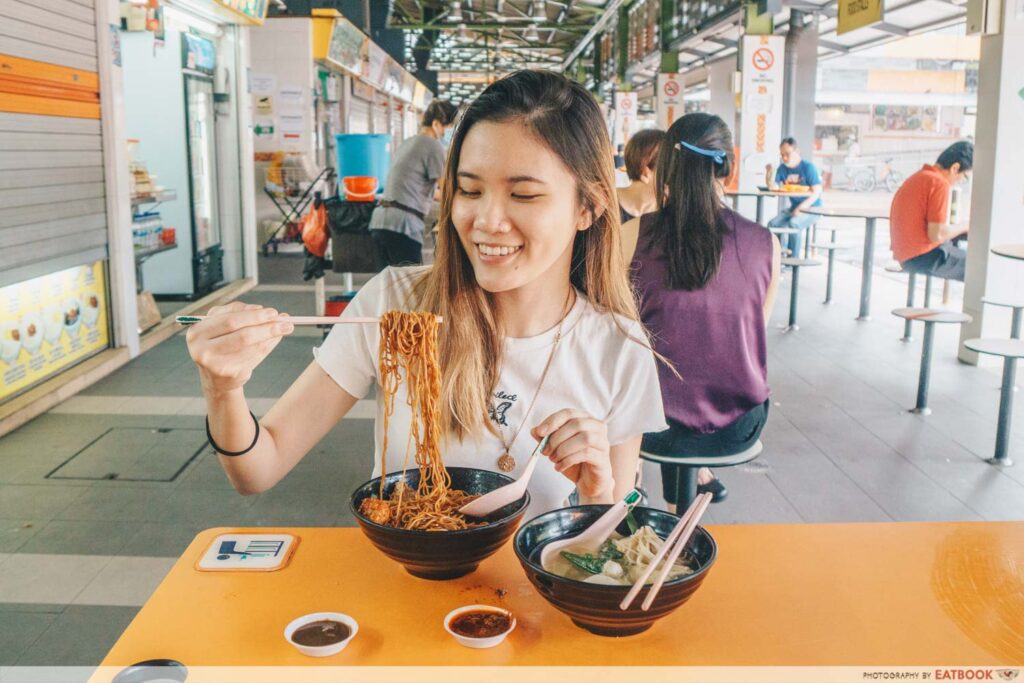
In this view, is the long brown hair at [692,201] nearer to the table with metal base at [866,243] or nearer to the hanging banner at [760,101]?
the table with metal base at [866,243]

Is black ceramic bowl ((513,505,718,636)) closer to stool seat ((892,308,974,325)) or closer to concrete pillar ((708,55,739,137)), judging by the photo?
stool seat ((892,308,974,325))

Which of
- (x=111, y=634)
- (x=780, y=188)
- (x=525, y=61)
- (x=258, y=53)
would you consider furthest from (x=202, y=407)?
(x=525, y=61)

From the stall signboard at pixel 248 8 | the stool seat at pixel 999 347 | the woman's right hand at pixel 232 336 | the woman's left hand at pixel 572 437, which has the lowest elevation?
the stool seat at pixel 999 347

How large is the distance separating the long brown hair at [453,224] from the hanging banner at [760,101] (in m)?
8.18

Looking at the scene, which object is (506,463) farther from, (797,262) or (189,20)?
(189,20)

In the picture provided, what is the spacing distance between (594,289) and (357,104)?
16179mm

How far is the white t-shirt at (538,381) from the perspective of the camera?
1.76 metres

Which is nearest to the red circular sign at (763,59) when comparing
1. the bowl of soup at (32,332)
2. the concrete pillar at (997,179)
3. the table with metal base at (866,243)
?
the table with metal base at (866,243)

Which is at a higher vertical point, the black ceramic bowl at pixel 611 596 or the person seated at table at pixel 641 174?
the person seated at table at pixel 641 174

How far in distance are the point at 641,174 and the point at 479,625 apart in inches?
144

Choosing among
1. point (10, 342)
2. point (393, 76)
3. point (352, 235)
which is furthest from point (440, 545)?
point (393, 76)

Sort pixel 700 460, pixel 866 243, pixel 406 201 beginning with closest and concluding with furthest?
pixel 700 460 < pixel 406 201 < pixel 866 243

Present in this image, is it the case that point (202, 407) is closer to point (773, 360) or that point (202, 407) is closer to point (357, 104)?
point (773, 360)

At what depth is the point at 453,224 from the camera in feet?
5.68
